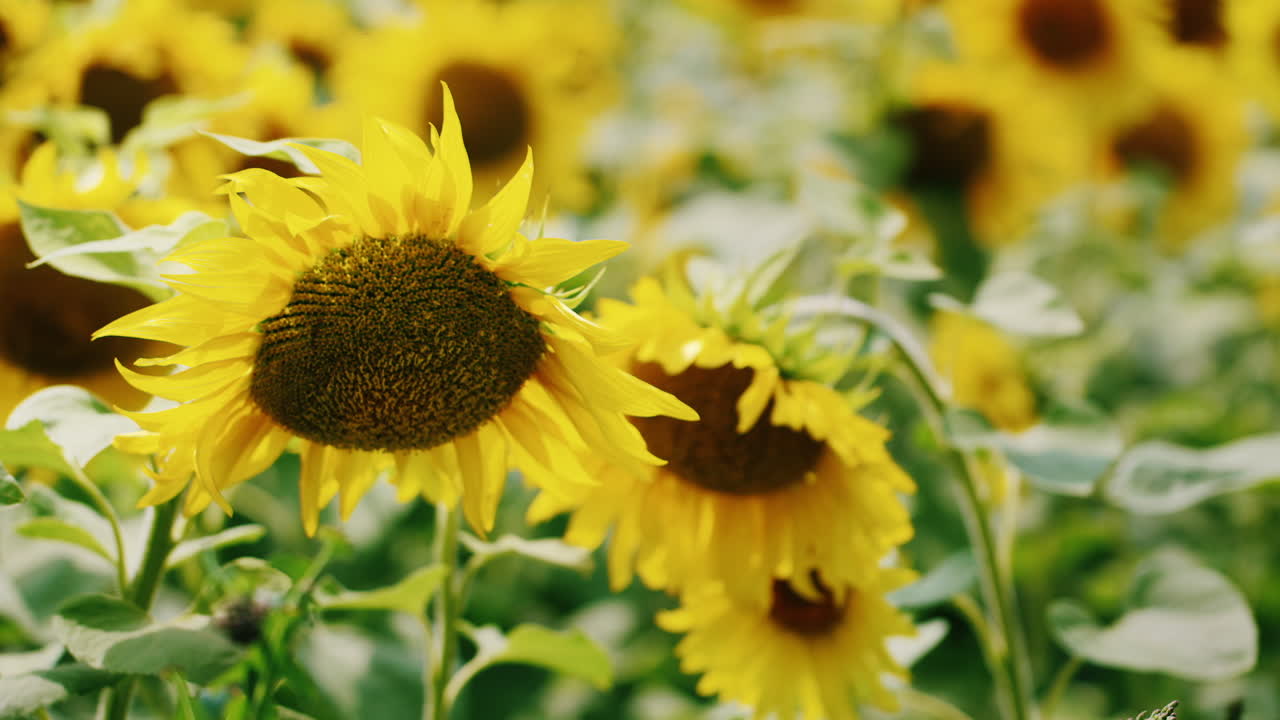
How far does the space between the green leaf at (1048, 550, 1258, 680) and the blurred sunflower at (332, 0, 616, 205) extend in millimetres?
1128

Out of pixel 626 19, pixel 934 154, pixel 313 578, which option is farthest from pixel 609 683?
pixel 626 19

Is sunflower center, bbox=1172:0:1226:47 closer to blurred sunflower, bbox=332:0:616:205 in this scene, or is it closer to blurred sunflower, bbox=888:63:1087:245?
blurred sunflower, bbox=888:63:1087:245

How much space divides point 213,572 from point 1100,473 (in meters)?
0.71

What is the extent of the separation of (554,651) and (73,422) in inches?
16.1

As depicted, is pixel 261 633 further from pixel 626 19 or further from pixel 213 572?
pixel 626 19

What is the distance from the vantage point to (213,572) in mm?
853

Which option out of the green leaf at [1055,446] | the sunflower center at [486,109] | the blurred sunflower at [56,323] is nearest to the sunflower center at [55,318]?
the blurred sunflower at [56,323]

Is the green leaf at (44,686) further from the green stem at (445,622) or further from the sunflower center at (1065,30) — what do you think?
the sunflower center at (1065,30)

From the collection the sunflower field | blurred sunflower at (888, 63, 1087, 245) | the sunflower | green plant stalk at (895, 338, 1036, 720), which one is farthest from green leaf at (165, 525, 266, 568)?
blurred sunflower at (888, 63, 1087, 245)

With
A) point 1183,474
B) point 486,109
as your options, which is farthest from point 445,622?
point 486,109

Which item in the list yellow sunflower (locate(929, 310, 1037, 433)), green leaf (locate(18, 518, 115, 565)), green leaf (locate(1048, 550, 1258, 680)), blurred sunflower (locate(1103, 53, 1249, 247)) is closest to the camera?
green leaf (locate(18, 518, 115, 565))

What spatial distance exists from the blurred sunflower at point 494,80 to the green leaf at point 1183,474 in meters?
1.10

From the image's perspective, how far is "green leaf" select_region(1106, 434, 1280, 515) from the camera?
0.95 m

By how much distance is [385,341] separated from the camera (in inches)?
28.1
